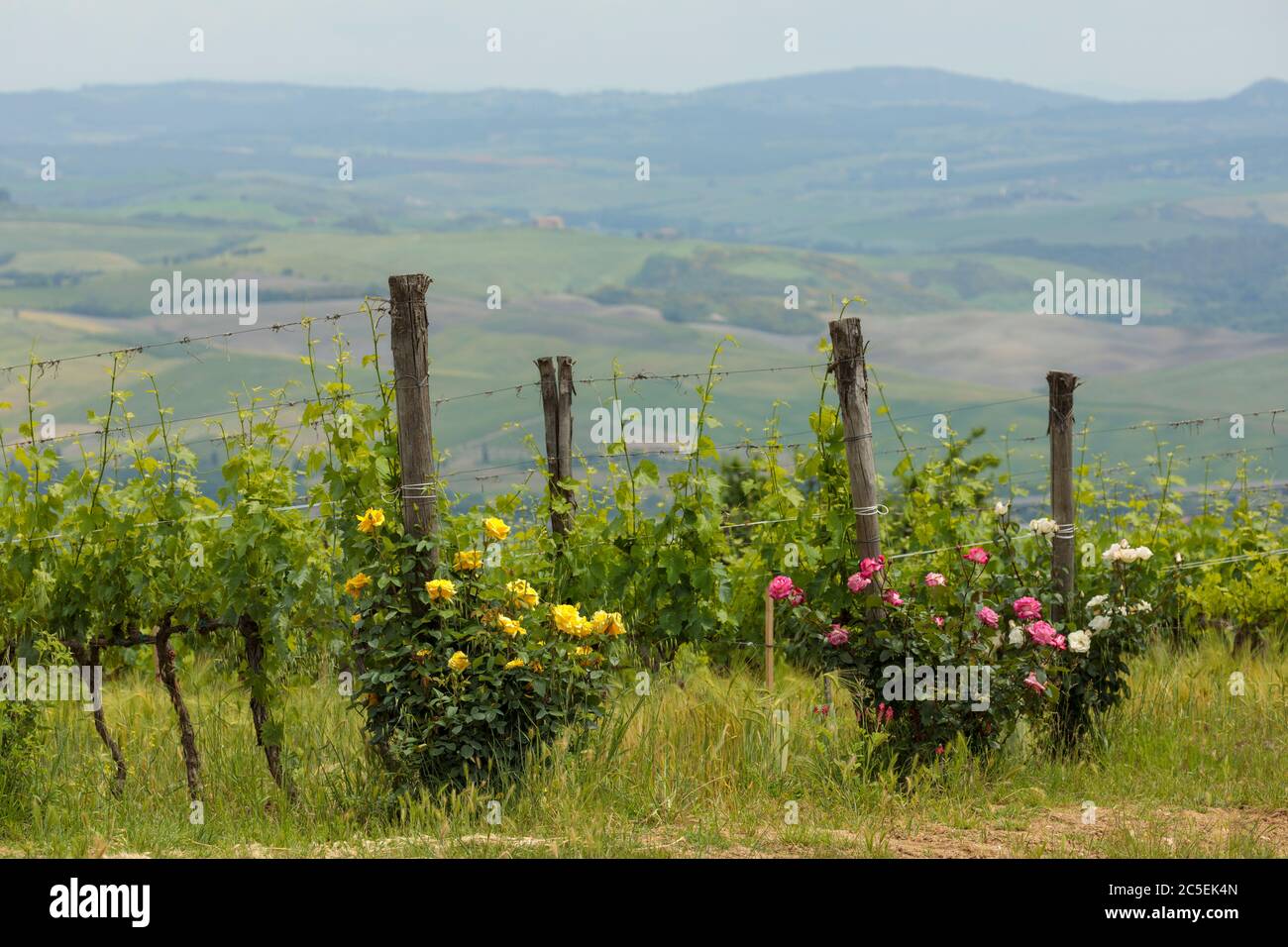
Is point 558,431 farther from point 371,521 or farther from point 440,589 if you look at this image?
point 440,589

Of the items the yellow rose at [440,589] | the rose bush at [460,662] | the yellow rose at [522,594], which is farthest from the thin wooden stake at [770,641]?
the yellow rose at [440,589]

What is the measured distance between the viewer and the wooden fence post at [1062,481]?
7582 millimetres

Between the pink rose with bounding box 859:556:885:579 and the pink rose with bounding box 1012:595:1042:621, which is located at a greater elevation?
the pink rose with bounding box 859:556:885:579

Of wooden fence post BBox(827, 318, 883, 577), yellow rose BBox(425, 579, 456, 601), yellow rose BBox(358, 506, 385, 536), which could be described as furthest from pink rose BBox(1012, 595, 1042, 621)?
yellow rose BBox(358, 506, 385, 536)

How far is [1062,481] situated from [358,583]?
148 inches

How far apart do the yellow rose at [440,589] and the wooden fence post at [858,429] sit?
2.10 metres

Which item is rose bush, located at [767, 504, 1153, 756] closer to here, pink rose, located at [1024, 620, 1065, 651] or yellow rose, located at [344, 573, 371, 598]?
pink rose, located at [1024, 620, 1065, 651]

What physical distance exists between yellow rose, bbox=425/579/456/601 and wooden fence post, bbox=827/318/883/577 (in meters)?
2.10

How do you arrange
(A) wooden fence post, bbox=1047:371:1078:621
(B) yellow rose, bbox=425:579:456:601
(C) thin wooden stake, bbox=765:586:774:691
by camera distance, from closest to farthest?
(B) yellow rose, bbox=425:579:456:601 → (C) thin wooden stake, bbox=765:586:774:691 → (A) wooden fence post, bbox=1047:371:1078:621

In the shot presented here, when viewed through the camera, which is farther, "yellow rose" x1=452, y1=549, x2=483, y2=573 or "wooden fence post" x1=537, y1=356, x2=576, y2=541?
"wooden fence post" x1=537, y1=356, x2=576, y2=541

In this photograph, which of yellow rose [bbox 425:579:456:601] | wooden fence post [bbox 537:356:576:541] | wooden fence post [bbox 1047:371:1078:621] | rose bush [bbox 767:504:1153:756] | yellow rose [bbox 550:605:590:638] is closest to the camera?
yellow rose [bbox 425:579:456:601]

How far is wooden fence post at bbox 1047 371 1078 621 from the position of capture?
24.9 ft
